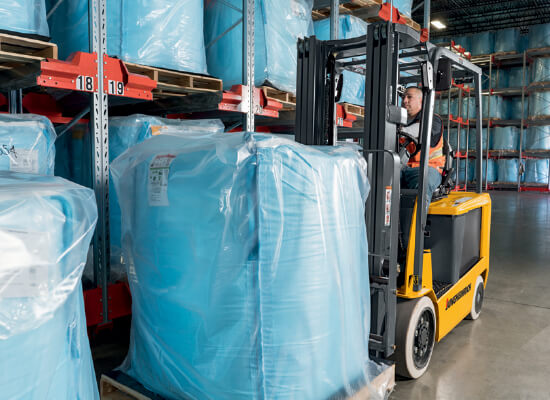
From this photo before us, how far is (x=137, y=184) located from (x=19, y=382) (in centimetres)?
93

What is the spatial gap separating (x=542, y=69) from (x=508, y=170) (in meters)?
3.34

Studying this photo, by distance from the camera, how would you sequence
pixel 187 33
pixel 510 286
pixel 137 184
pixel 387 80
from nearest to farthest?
pixel 137 184 → pixel 387 80 → pixel 187 33 → pixel 510 286

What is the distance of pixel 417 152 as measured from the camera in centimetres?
297

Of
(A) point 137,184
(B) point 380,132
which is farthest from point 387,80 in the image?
(A) point 137,184

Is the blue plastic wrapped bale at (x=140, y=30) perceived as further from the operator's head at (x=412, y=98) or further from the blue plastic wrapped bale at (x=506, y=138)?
the blue plastic wrapped bale at (x=506, y=138)

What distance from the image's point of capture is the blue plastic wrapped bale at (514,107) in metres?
16.3

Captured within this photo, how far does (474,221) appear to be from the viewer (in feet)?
12.1

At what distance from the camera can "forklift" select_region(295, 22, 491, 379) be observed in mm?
2469

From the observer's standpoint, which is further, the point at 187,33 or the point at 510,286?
the point at 510,286

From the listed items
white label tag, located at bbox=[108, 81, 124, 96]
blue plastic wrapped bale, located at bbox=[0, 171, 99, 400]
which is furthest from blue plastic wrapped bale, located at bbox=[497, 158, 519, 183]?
blue plastic wrapped bale, located at bbox=[0, 171, 99, 400]

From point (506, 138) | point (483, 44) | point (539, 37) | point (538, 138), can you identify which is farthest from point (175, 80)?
point (483, 44)

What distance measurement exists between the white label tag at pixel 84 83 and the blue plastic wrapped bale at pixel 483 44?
16.2 meters

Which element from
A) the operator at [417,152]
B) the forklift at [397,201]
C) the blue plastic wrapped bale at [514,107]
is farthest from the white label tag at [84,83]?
the blue plastic wrapped bale at [514,107]

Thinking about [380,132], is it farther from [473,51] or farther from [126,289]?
[473,51]
